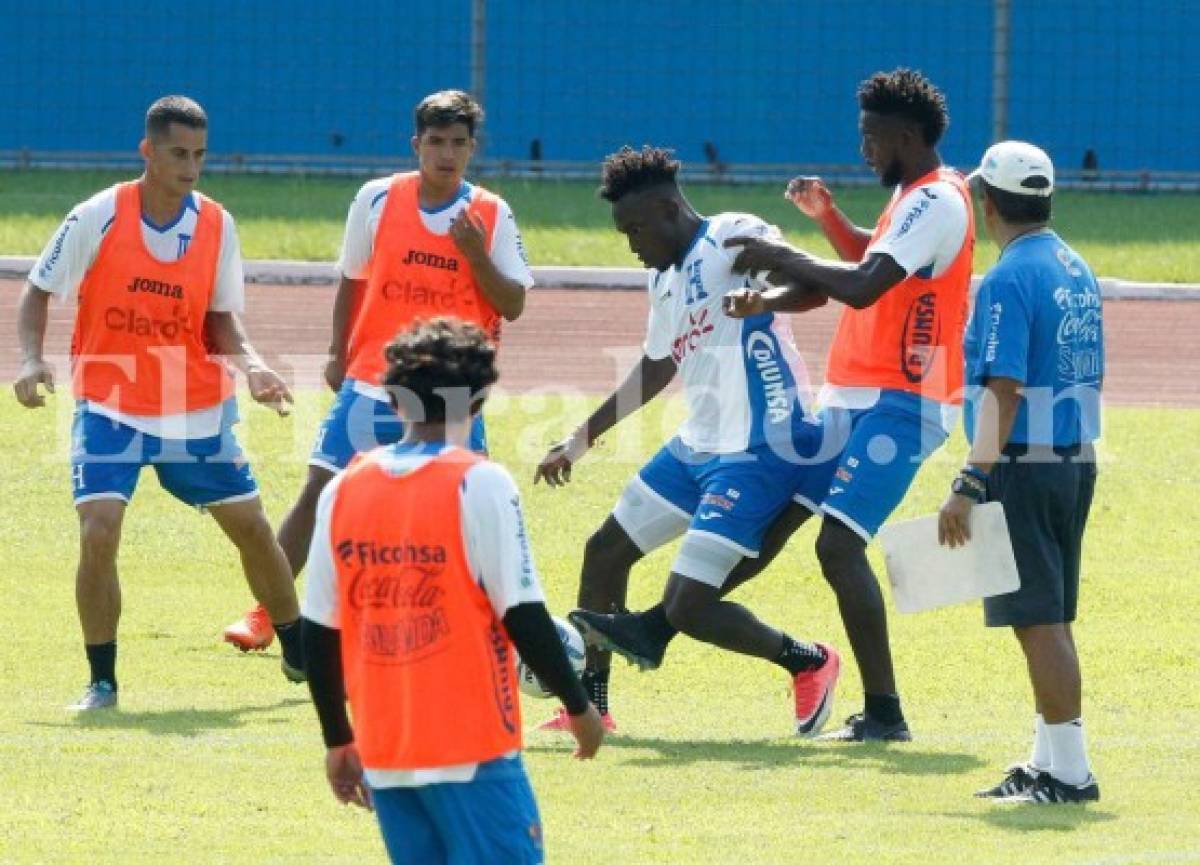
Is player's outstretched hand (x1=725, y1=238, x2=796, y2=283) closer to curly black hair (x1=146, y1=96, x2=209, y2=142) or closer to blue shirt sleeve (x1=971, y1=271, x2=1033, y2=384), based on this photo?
blue shirt sleeve (x1=971, y1=271, x2=1033, y2=384)

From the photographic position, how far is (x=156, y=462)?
9.73 m

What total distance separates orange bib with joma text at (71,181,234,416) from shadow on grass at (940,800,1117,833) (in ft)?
11.9

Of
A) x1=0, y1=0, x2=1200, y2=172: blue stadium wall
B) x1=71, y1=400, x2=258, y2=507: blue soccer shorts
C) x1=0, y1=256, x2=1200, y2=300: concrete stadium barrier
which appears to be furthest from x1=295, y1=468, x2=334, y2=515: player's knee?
x1=0, y1=0, x2=1200, y2=172: blue stadium wall

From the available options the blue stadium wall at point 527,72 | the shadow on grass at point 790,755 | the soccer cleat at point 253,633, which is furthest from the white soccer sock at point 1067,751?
the blue stadium wall at point 527,72

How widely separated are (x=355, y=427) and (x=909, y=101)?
2.55m

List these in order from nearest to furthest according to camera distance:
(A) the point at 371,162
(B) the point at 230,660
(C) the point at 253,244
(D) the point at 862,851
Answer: (D) the point at 862,851 → (B) the point at 230,660 → (C) the point at 253,244 → (A) the point at 371,162

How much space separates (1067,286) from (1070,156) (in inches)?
877

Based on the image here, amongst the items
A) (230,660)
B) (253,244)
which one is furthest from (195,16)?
(230,660)

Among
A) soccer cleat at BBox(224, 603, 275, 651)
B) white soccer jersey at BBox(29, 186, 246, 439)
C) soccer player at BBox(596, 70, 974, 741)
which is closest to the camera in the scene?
soccer player at BBox(596, 70, 974, 741)

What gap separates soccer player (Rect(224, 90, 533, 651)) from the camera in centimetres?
984

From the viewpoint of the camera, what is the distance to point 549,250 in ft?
79.0

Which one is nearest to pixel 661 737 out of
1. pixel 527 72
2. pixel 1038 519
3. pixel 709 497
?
pixel 709 497

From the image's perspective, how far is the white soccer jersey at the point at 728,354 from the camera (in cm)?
908

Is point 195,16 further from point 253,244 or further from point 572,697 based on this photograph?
point 572,697
